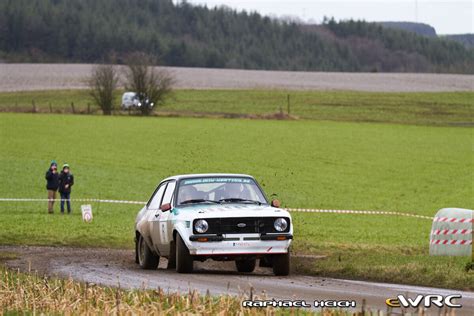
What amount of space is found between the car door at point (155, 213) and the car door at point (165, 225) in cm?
8

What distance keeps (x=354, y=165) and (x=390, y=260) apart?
34.2 m

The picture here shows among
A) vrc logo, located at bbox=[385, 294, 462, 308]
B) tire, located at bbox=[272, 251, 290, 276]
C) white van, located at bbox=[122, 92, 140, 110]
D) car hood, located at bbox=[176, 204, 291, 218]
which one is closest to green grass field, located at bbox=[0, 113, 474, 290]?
tire, located at bbox=[272, 251, 290, 276]

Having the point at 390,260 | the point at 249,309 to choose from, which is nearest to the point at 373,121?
the point at 390,260

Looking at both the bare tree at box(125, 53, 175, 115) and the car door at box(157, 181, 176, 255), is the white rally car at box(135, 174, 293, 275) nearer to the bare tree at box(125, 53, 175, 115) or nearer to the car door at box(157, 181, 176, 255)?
the car door at box(157, 181, 176, 255)

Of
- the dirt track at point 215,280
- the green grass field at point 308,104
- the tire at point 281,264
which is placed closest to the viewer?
the dirt track at point 215,280

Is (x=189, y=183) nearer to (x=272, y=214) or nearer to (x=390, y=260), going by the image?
(x=272, y=214)

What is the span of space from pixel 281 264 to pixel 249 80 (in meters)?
104

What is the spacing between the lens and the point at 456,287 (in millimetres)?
15203

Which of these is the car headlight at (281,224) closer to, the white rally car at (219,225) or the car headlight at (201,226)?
the white rally car at (219,225)

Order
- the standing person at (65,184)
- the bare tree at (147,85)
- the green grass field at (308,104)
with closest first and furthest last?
the standing person at (65,184)
the green grass field at (308,104)
the bare tree at (147,85)

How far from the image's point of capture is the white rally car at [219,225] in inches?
644

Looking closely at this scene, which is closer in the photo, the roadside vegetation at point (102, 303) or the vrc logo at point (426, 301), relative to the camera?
the roadside vegetation at point (102, 303)

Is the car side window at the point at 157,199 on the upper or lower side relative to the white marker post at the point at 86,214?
upper

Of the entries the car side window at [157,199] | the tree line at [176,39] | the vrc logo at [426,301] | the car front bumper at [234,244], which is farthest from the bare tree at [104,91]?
the vrc logo at [426,301]
